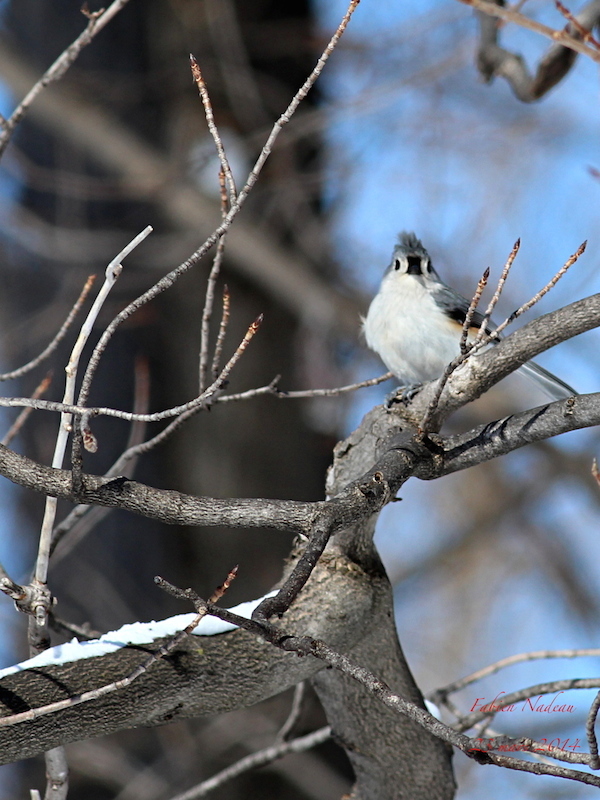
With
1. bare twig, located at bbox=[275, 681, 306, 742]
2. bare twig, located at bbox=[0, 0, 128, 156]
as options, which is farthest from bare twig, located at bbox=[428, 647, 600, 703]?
bare twig, located at bbox=[0, 0, 128, 156]

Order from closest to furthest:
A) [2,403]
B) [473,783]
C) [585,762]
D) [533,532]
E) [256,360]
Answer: [585,762] < [2,403] < [256,360] < [473,783] < [533,532]

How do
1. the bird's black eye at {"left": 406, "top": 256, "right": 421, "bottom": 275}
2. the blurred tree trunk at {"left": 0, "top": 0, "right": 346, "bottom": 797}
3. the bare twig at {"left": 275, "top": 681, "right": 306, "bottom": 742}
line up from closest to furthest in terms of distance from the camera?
the bare twig at {"left": 275, "top": 681, "right": 306, "bottom": 742}
the bird's black eye at {"left": 406, "top": 256, "right": 421, "bottom": 275}
the blurred tree trunk at {"left": 0, "top": 0, "right": 346, "bottom": 797}

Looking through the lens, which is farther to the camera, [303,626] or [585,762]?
[303,626]

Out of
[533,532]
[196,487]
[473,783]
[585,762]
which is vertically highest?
[533,532]

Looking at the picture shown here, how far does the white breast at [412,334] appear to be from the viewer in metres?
2.54

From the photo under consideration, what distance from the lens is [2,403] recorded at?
4.08ft

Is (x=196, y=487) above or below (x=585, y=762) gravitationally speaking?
above

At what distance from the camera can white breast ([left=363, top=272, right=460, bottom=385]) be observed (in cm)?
254

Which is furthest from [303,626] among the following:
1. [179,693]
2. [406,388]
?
[406,388]

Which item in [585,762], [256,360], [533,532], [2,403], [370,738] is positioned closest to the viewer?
[585,762]

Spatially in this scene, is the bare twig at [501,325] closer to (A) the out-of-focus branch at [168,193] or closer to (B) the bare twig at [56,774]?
(B) the bare twig at [56,774]

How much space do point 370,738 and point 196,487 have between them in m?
1.92

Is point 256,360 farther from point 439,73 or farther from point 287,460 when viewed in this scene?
point 439,73

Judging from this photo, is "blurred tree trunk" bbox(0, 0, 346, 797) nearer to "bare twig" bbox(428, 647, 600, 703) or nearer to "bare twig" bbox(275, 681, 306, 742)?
"bare twig" bbox(275, 681, 306, 742)
